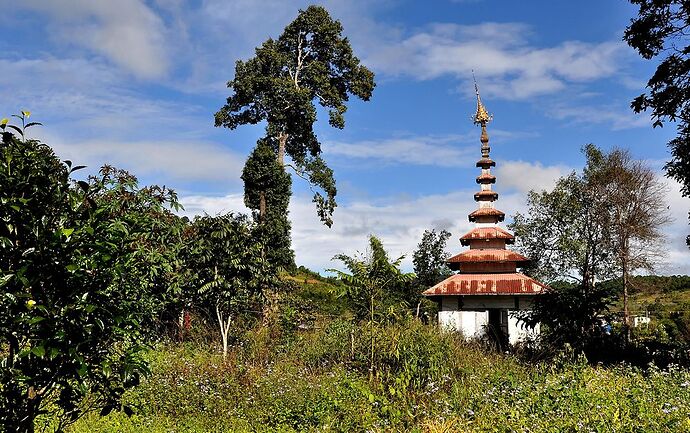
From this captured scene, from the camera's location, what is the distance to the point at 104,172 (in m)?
17.9

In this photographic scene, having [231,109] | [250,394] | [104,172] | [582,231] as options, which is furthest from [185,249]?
[582,231]

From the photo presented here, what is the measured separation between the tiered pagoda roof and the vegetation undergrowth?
37.1 feet

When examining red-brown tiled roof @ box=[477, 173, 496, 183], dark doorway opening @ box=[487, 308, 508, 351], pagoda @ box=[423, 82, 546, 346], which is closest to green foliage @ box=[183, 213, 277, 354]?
pagoda @ box=[423, 82, 546, 346]

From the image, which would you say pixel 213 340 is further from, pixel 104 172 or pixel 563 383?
pixel 563 383

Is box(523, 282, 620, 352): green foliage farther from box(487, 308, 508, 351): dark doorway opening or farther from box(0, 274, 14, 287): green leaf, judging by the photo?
box(0, 274, 14, 287): green leaf

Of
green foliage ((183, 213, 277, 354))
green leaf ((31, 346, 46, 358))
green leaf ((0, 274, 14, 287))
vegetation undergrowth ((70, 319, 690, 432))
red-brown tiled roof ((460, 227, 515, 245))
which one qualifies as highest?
red-brown tiled roof ((460, 227, 515, 245))

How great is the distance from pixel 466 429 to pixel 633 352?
851cm

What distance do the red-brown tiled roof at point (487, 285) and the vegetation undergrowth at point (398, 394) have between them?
1086 centimetres

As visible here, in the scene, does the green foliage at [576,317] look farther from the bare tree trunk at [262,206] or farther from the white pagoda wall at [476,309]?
the bare tree trunk at [262,206]

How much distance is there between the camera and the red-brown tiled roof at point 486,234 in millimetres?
26469

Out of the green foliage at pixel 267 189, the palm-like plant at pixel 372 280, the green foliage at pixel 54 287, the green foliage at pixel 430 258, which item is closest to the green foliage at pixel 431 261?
the green foliage at pixel 430 258

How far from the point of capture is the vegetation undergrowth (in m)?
7.70

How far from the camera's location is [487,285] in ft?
80.2

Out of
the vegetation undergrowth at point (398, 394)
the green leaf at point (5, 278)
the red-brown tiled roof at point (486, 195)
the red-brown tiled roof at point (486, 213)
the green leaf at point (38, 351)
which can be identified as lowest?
the vegetation undergrowth at point (398, 394)
